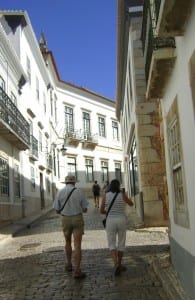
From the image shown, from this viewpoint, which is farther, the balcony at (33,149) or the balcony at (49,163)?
the balcony at (49,163)

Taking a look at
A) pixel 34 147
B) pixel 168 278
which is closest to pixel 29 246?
pixel 168 278

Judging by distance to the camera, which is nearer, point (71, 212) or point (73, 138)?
point (71, 212)

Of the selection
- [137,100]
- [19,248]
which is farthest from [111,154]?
[19,248]

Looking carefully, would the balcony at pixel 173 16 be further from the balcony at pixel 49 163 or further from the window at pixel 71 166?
the window at pixel 71 166

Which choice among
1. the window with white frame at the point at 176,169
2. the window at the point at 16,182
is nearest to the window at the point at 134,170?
the window at the point at 16,182

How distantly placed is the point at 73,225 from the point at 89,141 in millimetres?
32096

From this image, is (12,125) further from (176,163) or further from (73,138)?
(73,138)

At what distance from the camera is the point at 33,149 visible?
974 inches

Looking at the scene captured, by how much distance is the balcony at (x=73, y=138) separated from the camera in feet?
126

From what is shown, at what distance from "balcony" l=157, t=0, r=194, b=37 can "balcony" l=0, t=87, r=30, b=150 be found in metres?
12.2

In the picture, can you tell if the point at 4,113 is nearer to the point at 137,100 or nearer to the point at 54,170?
the point at 137,100

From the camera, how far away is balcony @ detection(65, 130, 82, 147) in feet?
126

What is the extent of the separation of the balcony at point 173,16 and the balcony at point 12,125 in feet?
40.1

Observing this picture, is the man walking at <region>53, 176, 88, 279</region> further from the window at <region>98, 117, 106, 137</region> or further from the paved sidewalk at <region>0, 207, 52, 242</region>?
the window at <region>98, 117, 106, 137</region>
